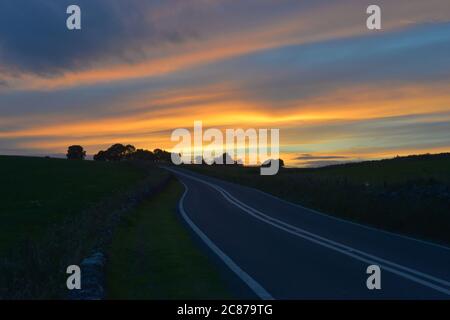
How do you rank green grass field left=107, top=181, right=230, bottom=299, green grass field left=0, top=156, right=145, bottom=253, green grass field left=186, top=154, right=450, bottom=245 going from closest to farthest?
1. green grass field left=107, top=181, right=230, bottom=299
2. green grass field left=186, top=154, right=450, bottom=245
3. green grass field left=0, top=156, right=145, bottom=253

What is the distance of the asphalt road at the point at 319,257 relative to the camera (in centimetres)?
1034

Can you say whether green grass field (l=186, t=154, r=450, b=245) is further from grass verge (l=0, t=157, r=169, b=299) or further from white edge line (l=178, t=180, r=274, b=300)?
grass verge (l=0, t=157, r=169, b=299)

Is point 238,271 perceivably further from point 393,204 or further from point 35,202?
point 35,202

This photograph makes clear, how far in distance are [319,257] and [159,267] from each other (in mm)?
3691

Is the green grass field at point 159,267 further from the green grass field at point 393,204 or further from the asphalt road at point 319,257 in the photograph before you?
the green grass field at point 393,204

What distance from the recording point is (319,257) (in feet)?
45.9

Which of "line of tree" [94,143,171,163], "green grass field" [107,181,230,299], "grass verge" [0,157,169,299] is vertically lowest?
"green grass field" [107,181,230,299]

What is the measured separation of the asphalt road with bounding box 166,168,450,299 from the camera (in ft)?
33.9

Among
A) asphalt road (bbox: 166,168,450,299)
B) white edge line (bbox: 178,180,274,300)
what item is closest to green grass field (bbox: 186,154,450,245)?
asphalt road (bbox: 166,168,450,299)

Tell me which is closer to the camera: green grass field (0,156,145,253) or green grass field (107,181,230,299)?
green grass field (107,181,230,299)

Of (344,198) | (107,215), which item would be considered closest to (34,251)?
(107,215)

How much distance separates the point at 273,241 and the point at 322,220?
743 cm

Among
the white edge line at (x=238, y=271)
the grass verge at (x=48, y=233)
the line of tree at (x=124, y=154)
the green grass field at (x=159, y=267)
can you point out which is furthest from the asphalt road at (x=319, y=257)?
the line of tree at (x=124, y=154)

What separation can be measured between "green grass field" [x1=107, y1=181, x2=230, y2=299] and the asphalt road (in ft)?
1.83
